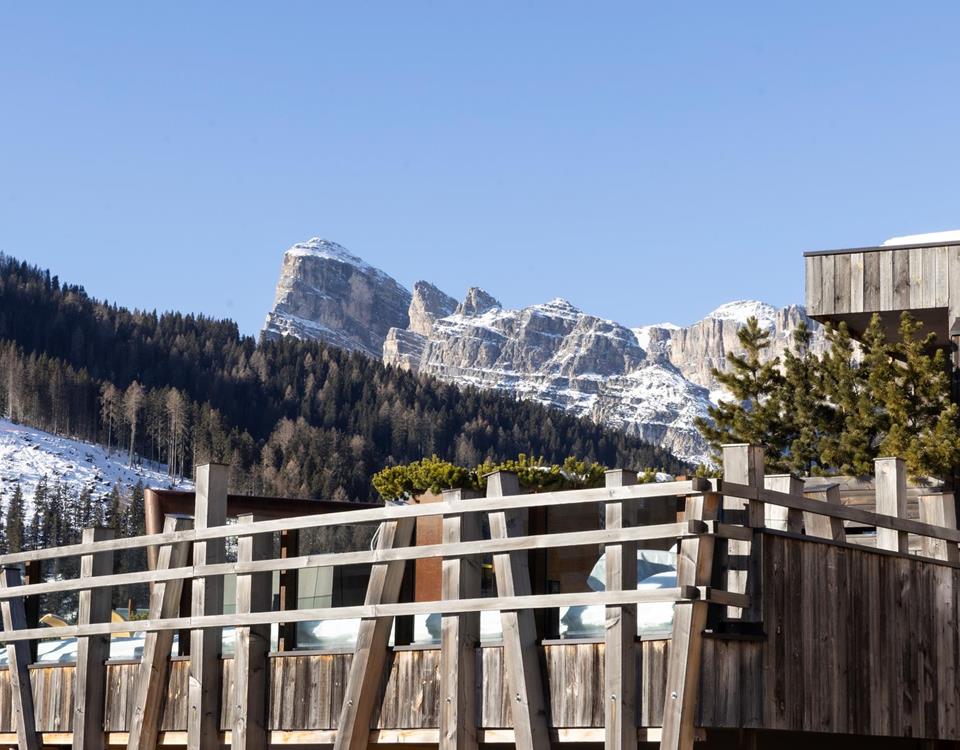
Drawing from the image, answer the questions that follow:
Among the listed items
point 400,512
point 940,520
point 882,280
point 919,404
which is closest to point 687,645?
point 400,512

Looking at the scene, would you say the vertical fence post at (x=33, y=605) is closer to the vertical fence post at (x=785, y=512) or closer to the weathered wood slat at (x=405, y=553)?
the weathered wood slat at (x=405, y=553)

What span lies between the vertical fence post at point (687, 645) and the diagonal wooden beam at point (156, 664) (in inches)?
163

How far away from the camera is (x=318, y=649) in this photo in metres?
9.83

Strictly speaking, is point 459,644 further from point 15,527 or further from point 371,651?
point 15,527

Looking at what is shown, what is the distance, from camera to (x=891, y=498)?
32.3 ft

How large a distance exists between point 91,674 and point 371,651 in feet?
10.1

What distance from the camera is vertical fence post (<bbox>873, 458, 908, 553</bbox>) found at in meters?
9.84

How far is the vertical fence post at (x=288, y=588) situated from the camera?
9.83 meters

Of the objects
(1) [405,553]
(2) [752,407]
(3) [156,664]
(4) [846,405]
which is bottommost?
(3) [156,664]

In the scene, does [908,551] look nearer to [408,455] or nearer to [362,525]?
[362,525]

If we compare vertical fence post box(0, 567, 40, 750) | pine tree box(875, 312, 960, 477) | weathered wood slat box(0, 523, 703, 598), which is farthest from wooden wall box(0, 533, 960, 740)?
pine tree box(875, 312, 960, 477)

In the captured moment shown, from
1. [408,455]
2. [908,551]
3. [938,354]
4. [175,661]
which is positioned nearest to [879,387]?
[938,354]

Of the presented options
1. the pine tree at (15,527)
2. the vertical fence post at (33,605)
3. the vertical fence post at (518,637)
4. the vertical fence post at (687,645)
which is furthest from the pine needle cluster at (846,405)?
the pine tree at (15,527)

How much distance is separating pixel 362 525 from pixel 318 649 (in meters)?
0.91
